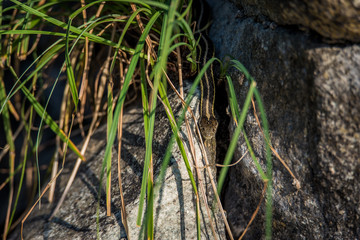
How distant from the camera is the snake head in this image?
92 centimetres

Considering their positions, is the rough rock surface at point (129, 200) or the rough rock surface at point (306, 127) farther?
the rough rock surface at point (129, 200)

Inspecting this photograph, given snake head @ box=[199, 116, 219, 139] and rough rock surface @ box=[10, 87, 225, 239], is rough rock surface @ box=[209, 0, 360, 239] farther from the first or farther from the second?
rough rock surface @ box=[10, 87, 225, 239]

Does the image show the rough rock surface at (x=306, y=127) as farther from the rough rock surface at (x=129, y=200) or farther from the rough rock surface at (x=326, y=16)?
the rough rock surface at (x=129, y=200)

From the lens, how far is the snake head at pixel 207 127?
92cm

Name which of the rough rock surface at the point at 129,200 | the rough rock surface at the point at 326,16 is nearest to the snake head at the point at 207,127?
the rough rock surface at the point at 129,200

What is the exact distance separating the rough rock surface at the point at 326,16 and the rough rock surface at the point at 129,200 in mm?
412

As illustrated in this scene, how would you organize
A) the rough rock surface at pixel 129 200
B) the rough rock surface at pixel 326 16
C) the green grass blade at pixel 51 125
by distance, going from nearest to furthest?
the rough rock surface at pixel 326 16 < the rough rock surface at pixel 129 200 < the green grass blade at pixel 51 125

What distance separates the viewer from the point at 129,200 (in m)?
0.92

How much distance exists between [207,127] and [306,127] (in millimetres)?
312

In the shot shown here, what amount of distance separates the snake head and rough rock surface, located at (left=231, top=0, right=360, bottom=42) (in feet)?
1.22

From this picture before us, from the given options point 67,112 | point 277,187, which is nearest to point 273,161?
point 277,187

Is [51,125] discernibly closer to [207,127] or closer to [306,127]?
[207,127]

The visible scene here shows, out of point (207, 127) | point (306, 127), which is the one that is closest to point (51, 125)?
point (207, 127)

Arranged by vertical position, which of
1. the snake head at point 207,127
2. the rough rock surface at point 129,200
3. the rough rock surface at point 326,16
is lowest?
the rough rock surface at point 129,200
